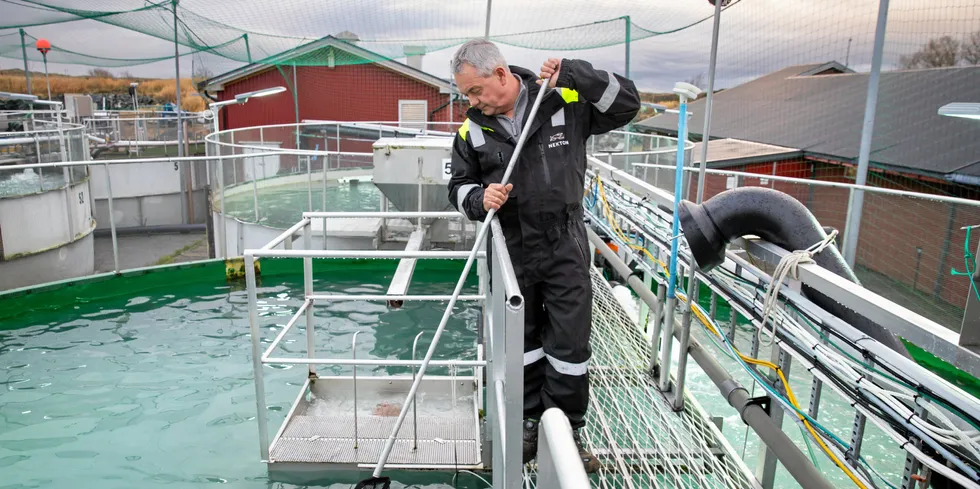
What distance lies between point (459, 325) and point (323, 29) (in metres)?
→ 8.28

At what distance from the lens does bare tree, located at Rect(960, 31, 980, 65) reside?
864 centimetres

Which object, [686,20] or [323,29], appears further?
[323,29]

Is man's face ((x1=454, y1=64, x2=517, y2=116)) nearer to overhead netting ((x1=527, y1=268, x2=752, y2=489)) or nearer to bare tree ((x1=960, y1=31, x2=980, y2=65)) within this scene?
overhead netting ((x1=527, y1=268, x2=752, y2=489))

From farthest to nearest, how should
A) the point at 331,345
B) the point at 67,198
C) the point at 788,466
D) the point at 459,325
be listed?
the point at 67,198
the point at 459,325
the point at 331,345
the point at 788,466

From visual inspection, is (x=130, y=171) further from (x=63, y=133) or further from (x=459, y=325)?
(x=459, y=325)

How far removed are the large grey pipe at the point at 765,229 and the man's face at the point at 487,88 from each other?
0.84m

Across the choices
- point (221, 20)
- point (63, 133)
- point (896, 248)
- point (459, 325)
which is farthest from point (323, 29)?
point (896, 248)

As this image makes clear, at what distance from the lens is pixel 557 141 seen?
258 cm

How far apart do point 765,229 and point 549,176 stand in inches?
32.6

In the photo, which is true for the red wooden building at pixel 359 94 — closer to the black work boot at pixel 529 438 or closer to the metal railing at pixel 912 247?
the metal railing at pixel 912 247

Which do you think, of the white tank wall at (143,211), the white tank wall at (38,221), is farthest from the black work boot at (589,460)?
the white tank wall at (143,211)

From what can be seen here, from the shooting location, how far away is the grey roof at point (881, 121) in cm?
847

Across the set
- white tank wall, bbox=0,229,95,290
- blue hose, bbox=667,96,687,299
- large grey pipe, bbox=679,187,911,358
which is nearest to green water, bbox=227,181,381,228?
white tank wall, bbox=0,229,95,290

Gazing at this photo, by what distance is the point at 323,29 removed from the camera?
1197cm
